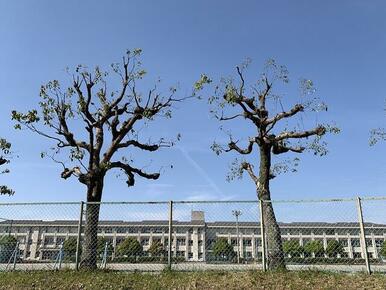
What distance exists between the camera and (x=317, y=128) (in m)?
14.8

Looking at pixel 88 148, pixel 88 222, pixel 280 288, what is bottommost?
pixel 280 288

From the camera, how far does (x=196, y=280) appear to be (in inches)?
408

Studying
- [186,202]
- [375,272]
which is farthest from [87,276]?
[375,272]

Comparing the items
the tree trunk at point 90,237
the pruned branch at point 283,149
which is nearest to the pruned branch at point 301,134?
the pruned branch at point 283,149

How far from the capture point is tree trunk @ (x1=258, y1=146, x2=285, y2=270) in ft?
39.2

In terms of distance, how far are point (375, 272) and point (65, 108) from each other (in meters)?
11.9

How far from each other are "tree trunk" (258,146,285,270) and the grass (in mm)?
1330

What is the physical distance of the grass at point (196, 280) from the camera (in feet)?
32.1

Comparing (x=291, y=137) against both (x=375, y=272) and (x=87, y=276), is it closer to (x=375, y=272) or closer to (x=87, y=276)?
(x=375, y=272)

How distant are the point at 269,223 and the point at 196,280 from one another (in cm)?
360

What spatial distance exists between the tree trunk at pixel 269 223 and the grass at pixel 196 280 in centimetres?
133

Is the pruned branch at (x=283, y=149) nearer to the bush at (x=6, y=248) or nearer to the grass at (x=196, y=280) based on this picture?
the grass at (x=196, y=280)

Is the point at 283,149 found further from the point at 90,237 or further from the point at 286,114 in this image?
the point at 90,237

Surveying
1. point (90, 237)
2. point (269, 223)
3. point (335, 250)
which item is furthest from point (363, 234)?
point (90, 237)
